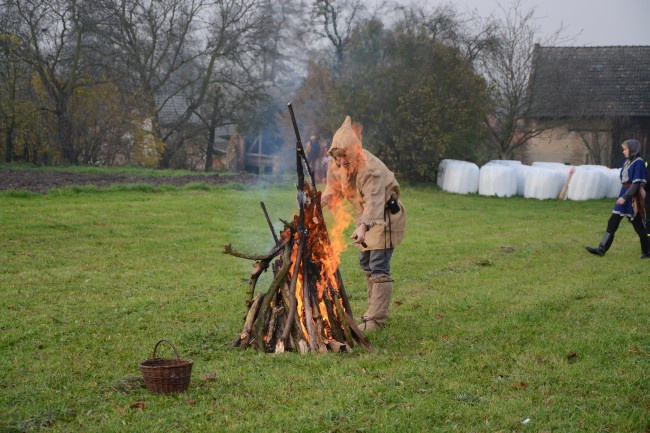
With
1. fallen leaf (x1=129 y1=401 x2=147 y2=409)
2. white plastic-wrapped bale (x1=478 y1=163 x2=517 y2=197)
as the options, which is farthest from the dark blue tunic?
white plastic-wrapped bale (x1=478 y1=163 x2=517 y2=197)

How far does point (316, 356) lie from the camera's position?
6.54 metres

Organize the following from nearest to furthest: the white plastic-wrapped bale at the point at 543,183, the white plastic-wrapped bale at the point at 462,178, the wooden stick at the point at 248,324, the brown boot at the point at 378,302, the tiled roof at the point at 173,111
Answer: the wooden stick at the point at 248,324
the brown boot at the point at 378,302
the white plastic-wrapped bale at the point at 543,183
the white plastic-wrapped bale at the point at 462,178
the tiled roof at the point at 173,111

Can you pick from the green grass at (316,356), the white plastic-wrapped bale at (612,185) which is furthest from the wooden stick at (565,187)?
the green grass at (316,356)

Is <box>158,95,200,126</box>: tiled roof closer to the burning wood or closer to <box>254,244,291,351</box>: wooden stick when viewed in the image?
the burning wood

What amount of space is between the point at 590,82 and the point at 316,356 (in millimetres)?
37525

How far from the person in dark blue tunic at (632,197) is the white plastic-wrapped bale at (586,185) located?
12.9m

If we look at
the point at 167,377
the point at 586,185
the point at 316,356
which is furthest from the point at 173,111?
the point at 167,377

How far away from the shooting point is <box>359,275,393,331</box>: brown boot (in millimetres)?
7738

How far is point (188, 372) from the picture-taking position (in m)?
5.43

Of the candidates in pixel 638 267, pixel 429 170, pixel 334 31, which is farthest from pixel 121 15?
pixel 638 267

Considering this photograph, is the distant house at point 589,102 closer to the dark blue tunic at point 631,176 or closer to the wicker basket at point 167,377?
the dark blue tunic at point 631,176

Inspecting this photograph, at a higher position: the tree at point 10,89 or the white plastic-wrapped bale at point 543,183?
the tree at point 10,89

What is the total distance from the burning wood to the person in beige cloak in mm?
431

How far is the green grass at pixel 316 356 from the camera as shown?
5.09 m
